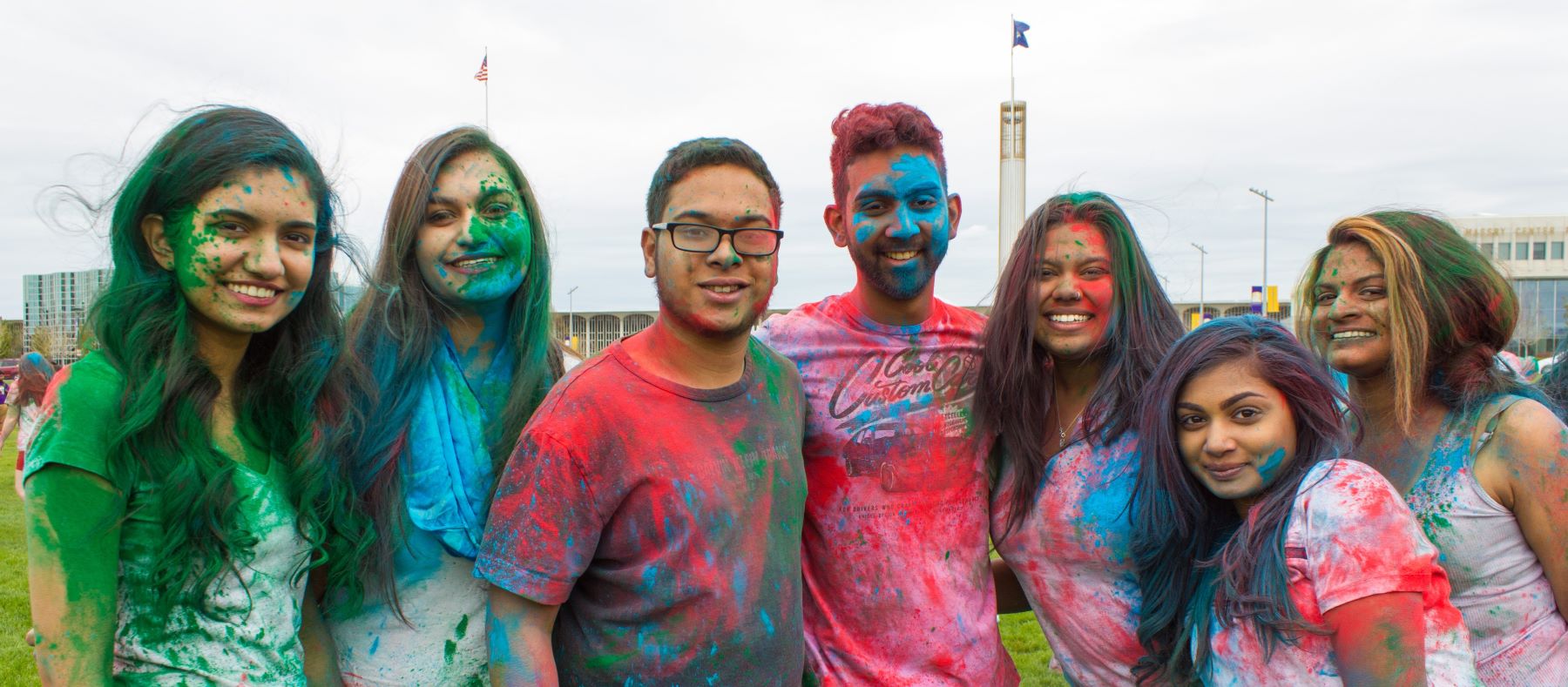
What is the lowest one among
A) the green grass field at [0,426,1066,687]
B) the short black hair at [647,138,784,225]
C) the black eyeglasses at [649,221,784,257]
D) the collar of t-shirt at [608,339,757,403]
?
the green grass field at [0,426,1066,687]

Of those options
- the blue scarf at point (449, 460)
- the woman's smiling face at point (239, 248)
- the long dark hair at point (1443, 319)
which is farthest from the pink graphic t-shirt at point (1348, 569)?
the woman's smiling face at point (239, 248)

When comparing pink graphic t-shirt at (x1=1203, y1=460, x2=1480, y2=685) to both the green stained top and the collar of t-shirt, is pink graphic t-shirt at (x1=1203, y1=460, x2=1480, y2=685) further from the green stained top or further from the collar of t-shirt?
the green stained top

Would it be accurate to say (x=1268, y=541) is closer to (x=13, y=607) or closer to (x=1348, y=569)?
(x=1348, y=569)

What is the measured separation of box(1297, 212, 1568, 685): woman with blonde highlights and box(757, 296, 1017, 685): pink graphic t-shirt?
122 centimetres

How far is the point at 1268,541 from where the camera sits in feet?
7.77

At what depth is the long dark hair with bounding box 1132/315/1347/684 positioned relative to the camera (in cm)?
238

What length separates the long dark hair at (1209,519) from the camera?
7.79ft

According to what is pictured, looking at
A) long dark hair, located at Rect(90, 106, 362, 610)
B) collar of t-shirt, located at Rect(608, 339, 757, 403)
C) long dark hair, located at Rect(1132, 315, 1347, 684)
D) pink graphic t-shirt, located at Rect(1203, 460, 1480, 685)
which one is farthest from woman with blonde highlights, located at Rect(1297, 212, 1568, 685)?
long dark hair, located at Rect(90, 106, 362, 610)

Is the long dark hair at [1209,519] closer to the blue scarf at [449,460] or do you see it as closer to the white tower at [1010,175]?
the blue scarf at [449,460]

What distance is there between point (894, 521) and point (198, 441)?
1.92 metres

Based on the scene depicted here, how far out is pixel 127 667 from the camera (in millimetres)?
2121

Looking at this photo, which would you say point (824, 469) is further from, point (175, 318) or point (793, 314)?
point (175, 318)

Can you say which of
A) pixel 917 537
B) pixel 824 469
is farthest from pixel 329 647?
pixel 917 537

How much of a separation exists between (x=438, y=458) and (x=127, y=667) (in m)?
0.82
